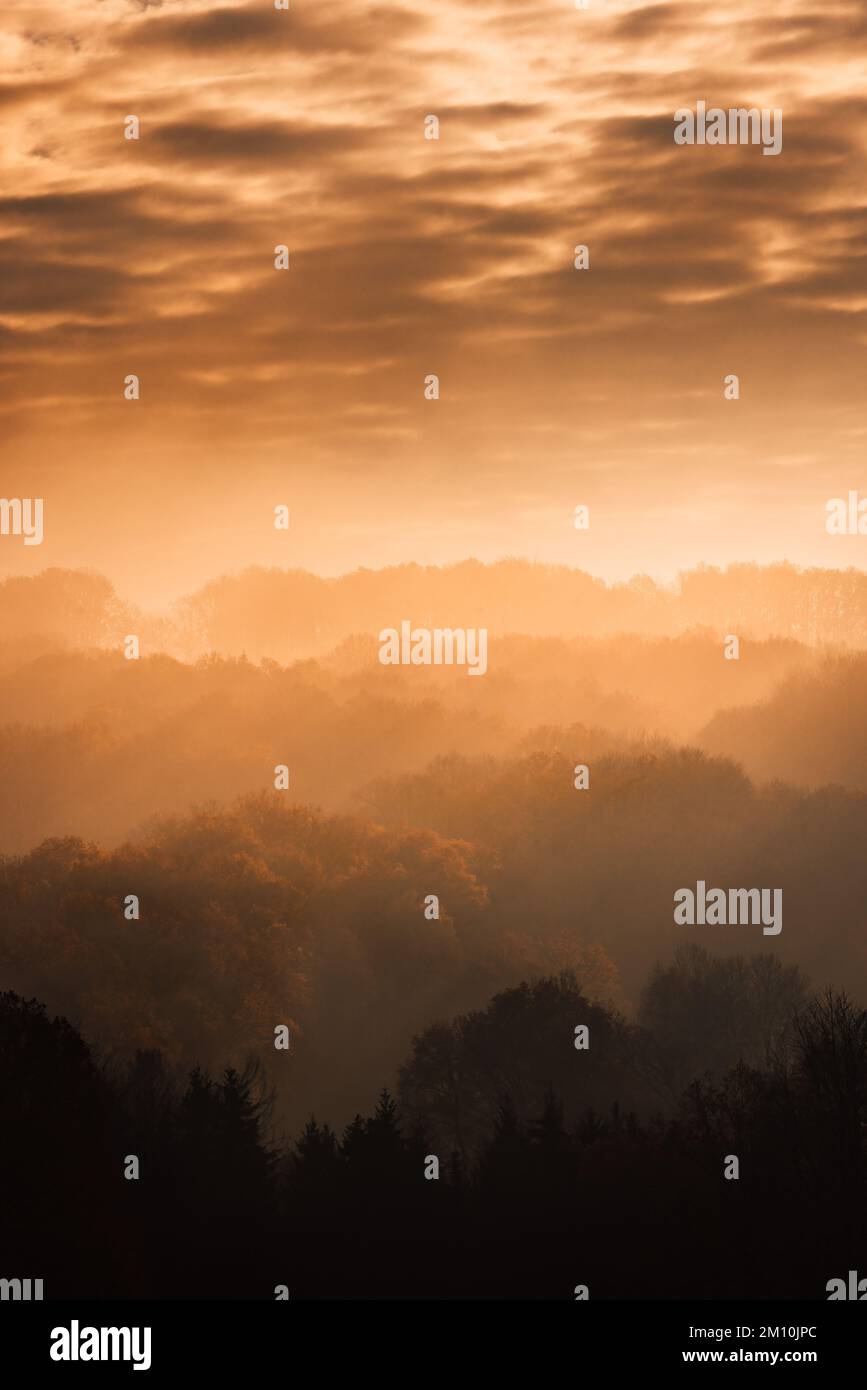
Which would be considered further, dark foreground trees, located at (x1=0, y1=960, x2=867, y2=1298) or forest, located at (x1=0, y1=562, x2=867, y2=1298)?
forest, located at (x1=0, y1=562, x2=867, y2=1298)

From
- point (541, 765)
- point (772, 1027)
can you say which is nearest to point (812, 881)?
point (541, 765)

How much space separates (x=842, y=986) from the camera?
143 m

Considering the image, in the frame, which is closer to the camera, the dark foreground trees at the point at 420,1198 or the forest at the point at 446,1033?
the dark foreground trees at the point at 420,1198

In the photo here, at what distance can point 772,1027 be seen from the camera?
117375 millimetres

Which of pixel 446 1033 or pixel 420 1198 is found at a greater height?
pixel 446 1033

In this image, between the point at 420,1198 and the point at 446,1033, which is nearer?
the point at 420,1198

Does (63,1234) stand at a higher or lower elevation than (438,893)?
lower

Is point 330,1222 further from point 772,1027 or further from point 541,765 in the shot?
point 541,765

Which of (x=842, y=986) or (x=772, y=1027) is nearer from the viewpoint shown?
(x=772, y=1027)

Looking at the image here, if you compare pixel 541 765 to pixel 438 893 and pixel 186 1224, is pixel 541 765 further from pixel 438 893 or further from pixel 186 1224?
pixel 186 1224
